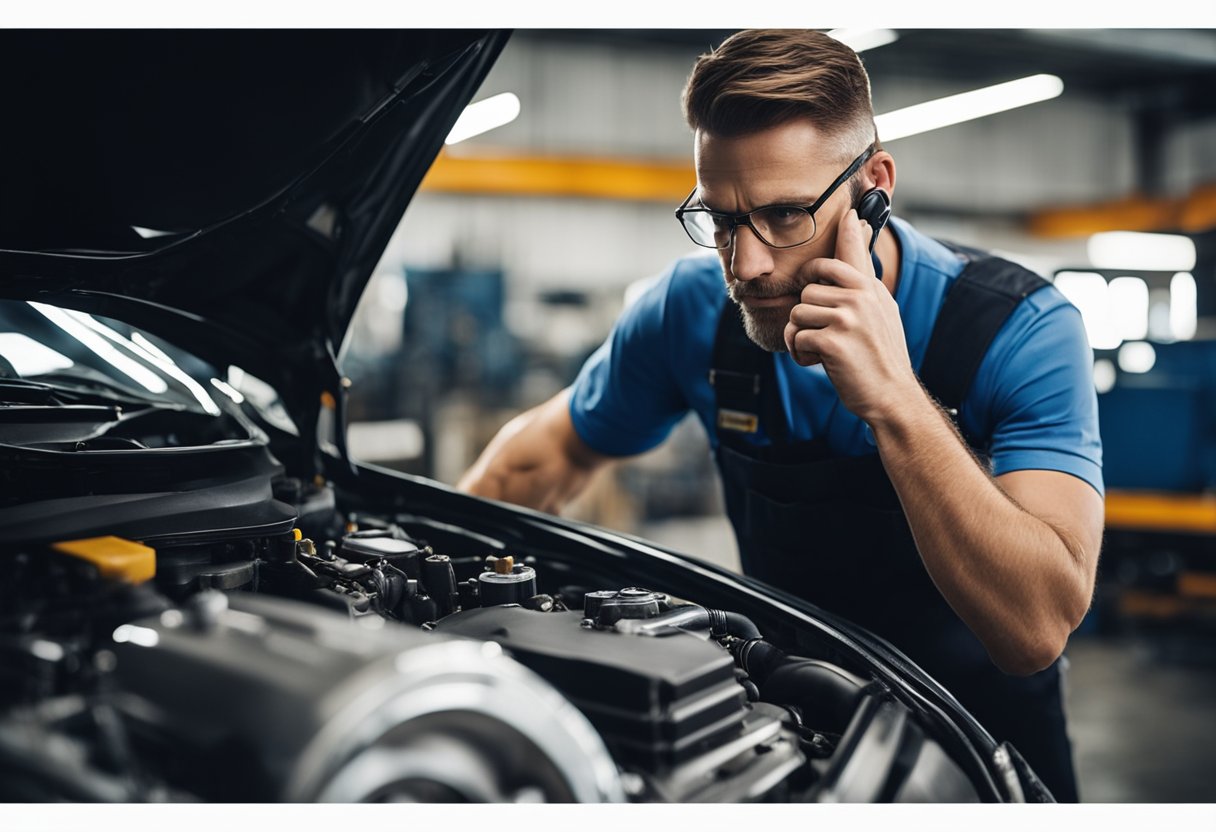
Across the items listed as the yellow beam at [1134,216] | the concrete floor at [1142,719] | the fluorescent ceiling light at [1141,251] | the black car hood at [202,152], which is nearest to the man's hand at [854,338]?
the black car hood at [202,152]

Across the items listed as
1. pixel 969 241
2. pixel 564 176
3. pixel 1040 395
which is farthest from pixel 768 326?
pixel 969 241

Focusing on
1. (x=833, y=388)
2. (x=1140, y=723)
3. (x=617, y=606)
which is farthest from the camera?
(x=1140, y=723)

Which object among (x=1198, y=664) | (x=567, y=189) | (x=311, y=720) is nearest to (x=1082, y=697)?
(x=1198, y=664)

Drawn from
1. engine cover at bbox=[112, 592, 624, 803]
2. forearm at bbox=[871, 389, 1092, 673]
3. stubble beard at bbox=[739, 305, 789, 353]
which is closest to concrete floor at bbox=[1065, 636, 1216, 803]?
forearm at bbox=[871, 389, 1092, 673]

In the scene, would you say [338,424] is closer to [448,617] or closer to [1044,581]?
[448,617]

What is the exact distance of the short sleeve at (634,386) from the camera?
160cm

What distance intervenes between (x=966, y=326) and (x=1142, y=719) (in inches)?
118

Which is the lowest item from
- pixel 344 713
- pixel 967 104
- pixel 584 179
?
pixel 344 713

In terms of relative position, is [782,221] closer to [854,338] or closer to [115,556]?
[854,338]

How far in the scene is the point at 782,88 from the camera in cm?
114

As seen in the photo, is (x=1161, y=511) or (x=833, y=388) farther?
(x=1161, y=511)

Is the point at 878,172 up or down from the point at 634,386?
up

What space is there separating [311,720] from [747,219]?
2.67ft

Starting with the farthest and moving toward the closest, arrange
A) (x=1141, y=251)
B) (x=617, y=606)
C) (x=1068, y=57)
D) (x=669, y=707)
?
(x=1141, y=251) < (x=1068, y=57) < (x=617, y=606) < (x=669, y=707)
